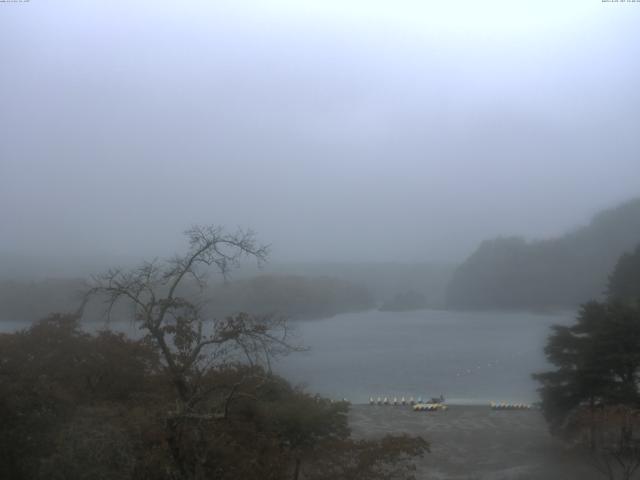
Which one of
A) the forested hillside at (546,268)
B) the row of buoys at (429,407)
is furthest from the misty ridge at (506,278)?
the row of buoys at (429,407)

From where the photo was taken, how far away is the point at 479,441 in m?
17.8

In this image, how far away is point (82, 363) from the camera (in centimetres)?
1070

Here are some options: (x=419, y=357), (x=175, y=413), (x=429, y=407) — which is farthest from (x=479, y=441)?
(x=419, y=357)

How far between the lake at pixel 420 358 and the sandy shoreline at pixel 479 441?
2.38 meters

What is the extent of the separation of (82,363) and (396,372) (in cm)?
2050

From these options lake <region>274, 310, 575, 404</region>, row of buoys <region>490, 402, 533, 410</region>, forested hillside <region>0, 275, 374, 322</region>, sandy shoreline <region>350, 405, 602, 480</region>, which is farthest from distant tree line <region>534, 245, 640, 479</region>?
forested hillside <region>0, 275, 374, 322</region>

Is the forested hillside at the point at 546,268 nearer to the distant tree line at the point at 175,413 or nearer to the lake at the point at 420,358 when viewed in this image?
the lake at the point at 420,358

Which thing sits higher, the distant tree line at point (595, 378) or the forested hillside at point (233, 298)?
the forested hillside at point (233, 298)

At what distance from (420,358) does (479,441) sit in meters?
15.3

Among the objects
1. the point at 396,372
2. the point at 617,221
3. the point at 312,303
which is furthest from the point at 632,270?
the point at 617,221

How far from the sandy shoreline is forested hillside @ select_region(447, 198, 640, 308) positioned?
31.1m

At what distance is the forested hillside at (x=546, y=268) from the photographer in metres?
51.2

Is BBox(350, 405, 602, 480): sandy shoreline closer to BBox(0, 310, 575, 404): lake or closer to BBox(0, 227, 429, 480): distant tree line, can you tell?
BBox(0, 310, 575, 404): lake

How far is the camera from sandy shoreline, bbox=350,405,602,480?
47.5 feet
